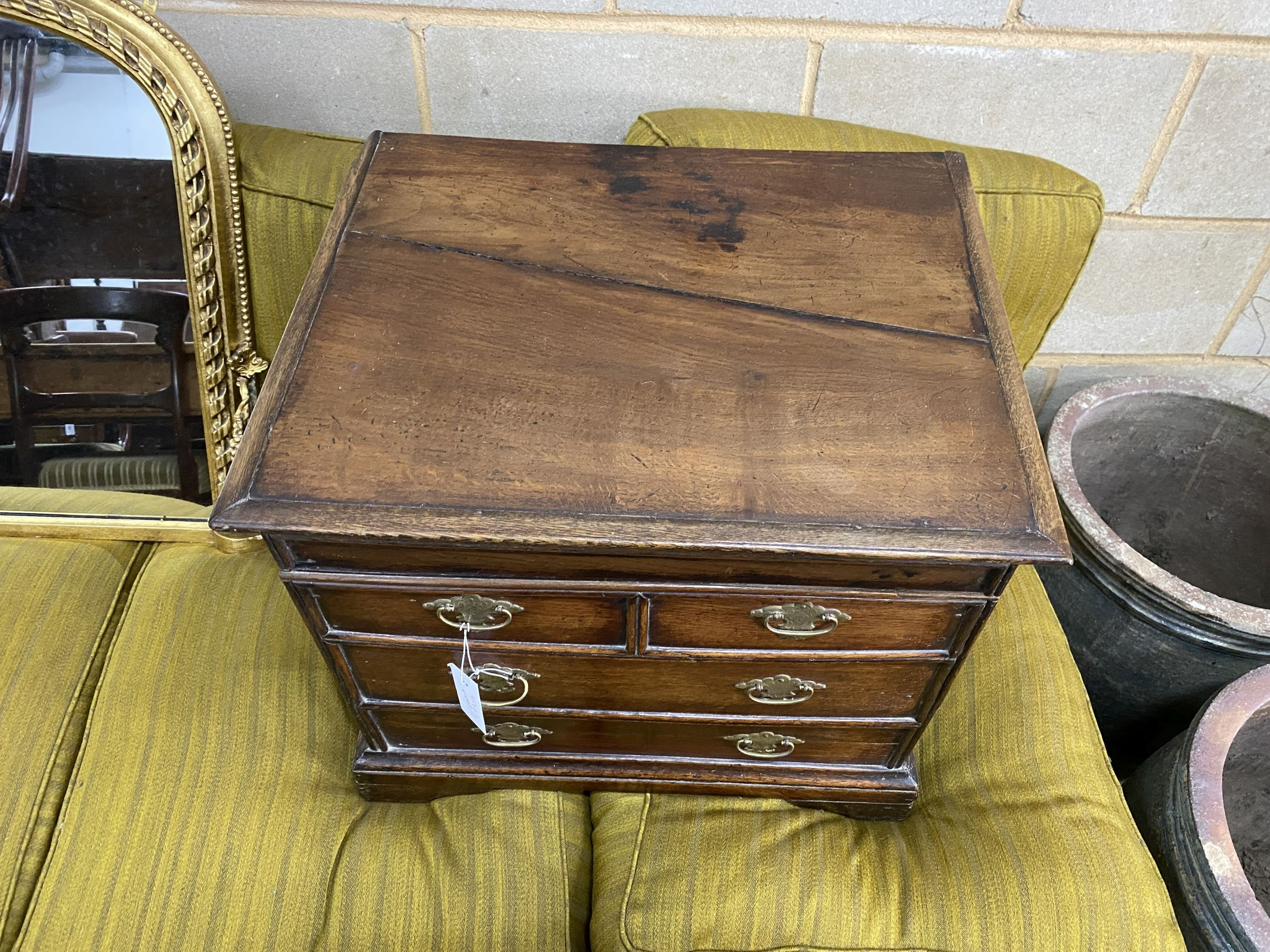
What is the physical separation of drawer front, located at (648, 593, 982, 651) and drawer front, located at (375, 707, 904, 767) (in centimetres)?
16

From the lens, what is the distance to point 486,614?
79 centimetres

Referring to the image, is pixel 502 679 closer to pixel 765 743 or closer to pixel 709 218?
pixel 765 743

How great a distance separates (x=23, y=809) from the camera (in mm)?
991

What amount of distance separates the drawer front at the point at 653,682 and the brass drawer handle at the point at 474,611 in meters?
0.06

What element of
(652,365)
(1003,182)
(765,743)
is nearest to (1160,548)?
(1003,182)

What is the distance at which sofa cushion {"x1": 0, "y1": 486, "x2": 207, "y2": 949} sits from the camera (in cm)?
98

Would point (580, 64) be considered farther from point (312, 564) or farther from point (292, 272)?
point (312, 564)

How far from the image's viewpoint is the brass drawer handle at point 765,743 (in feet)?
3.13

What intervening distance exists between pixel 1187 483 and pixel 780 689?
1.09 m

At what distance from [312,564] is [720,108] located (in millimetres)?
919

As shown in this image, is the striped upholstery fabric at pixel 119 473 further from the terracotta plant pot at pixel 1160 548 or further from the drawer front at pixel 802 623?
the terracotta plant pot at pixel 1160 548

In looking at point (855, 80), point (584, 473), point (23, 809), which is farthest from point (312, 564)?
point (855, 80)

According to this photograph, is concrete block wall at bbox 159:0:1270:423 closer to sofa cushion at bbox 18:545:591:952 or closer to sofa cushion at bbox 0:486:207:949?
sofa cushion at bbox 0:486:207:949

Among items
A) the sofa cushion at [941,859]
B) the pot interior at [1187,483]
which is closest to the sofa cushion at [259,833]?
the sofa cushion at [941,859]
